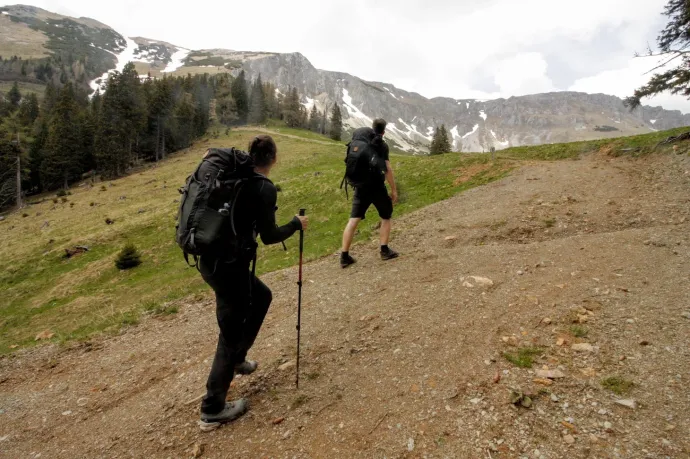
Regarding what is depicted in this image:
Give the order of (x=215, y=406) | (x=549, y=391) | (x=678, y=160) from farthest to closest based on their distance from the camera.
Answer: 1. (x=678, y=160)
2. (x=215, y=406)
3. (x=549, y=391)

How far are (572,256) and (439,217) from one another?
19.4 feet

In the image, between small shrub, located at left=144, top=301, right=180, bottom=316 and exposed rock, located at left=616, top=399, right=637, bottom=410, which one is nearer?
exposed rock, located at left=616, top=399, right=637, bottom=410

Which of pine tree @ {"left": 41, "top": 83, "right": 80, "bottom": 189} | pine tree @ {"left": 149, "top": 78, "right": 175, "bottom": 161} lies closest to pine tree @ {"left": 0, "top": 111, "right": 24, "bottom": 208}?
pine tree @ {"left": 41, "top": 83, "right": 80, "bottom": 189}

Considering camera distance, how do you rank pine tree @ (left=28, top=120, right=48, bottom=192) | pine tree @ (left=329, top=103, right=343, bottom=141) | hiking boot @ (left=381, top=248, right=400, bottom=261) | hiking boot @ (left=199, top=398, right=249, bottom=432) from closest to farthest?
hiking boot @ (left=199, top=398, right=249, bottom=432)
hiking boot @ (left=381, top=248, right=400, bottom=261)
pine tree @ (left=28, top=120, right=48, bottom=192)
pine tree @ (left=329, top=103, right=343, bottom=141)

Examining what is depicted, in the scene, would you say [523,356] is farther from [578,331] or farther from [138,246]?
[138,246]

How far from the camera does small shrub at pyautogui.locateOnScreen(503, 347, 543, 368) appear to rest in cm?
454

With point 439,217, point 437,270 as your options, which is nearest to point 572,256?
point 437,270

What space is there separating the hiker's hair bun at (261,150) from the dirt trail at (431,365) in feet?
10.1

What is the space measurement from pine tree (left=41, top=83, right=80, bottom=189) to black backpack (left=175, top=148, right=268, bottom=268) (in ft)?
252

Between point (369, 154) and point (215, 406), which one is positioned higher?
point (369, 154)

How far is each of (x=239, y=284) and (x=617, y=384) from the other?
14.4ft

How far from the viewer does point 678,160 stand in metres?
13.1

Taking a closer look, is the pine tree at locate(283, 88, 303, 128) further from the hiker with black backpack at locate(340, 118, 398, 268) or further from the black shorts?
the black shorts

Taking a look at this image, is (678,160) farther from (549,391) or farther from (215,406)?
(215,406)
